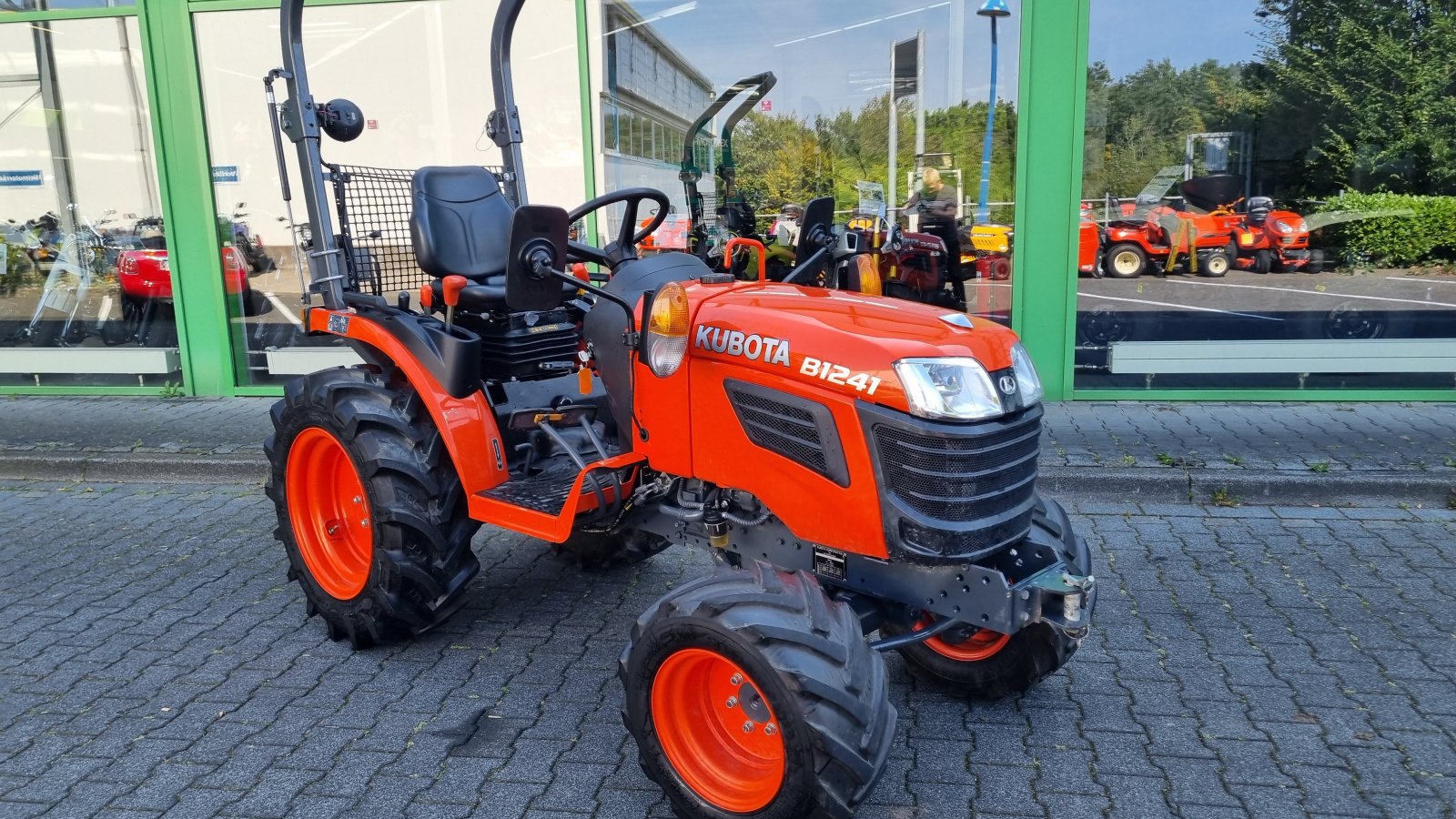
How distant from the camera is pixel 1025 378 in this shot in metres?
2.82

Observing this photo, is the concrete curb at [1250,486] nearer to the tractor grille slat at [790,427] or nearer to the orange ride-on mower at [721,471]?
the orange ride-on mower at [721,471]

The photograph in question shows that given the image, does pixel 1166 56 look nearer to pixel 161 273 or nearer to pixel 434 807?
pixel 434 807

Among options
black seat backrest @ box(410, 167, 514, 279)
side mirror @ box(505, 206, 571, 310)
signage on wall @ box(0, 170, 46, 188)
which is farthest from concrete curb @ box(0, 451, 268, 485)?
side mirror @ box(505, 206, 571, 310)

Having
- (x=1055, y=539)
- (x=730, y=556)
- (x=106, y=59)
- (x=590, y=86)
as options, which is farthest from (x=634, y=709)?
(x=106, y=59)

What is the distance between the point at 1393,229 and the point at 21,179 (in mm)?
10376

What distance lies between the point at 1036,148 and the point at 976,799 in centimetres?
517

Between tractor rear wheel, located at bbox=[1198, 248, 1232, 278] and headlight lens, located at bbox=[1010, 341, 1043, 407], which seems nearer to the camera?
headlight lens, located at bbox=[1010, 341, 1043, 407]

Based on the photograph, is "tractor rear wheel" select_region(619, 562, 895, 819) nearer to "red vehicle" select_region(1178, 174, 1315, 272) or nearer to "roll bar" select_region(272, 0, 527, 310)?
"roll bar" select_region(272, 0, 527, 310)

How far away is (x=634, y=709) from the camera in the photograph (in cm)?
272

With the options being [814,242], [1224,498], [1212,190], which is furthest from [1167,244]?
[814,242]

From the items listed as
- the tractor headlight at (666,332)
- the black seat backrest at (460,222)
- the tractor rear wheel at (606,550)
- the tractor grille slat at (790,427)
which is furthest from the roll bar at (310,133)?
the tractor grille slat at (790,427)

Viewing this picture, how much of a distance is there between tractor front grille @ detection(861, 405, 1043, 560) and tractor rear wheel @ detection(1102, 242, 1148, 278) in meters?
5.01

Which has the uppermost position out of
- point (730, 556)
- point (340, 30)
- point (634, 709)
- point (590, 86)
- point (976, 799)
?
point (340, 30)

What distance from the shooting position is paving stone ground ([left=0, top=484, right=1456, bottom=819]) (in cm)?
284
